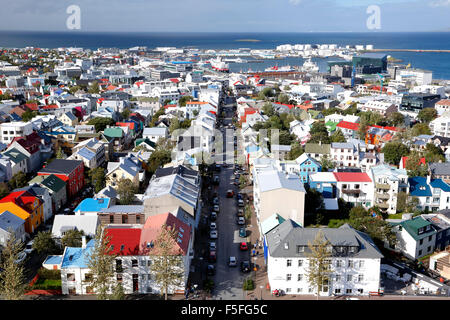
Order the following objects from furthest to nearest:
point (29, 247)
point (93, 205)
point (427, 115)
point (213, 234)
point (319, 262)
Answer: point (427, 115) → point (93, 205) → point (213, 234) → point (29, 247) → point (319, 262)

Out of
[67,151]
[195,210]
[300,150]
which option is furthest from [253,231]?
[67,151]

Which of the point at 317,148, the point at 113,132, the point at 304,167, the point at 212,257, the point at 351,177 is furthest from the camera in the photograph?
the point at 113,132

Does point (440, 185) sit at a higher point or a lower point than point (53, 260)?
higher

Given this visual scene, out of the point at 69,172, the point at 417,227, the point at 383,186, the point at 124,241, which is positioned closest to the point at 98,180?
the point at 69,172

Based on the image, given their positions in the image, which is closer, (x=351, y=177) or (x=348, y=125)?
(x=351, y=177)

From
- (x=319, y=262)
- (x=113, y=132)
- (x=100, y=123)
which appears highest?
(x=100, y=123)

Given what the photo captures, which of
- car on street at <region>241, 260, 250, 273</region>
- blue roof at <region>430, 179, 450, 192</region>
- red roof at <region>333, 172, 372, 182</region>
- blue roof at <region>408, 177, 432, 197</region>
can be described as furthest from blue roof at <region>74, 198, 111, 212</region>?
blue roof at <region>430, 179, 450, 192</region>

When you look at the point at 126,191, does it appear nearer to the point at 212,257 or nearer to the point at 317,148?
the point at 212,257
